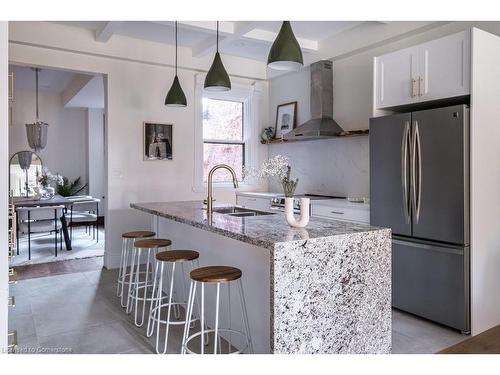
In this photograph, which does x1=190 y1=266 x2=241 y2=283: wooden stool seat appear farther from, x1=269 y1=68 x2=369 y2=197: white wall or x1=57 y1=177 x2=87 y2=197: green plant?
x1=57 y1=177 x2=87 y2=197: green plant

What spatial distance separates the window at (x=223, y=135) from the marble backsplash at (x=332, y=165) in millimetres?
670

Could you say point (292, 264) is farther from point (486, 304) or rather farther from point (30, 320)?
point (30, 320)

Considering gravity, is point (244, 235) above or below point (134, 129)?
below

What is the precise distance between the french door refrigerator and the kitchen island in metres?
0.96

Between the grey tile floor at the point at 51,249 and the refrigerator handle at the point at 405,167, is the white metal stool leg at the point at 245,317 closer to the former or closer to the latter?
the refrigerator handle at the point at 405,167

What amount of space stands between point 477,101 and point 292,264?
2025mm

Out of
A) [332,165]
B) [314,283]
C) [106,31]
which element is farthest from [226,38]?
[314,283]

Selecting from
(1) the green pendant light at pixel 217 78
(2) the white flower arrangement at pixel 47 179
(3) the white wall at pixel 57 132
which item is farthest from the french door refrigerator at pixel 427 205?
(3) the white wall at pixel 57 132

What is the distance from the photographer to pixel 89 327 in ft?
10.1

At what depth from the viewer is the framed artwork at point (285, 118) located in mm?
5660

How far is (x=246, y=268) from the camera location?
2.55 metres

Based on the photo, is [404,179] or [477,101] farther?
[404,179]

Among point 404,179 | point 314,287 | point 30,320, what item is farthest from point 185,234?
point 404,179

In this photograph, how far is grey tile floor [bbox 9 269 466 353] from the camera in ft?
9.00
